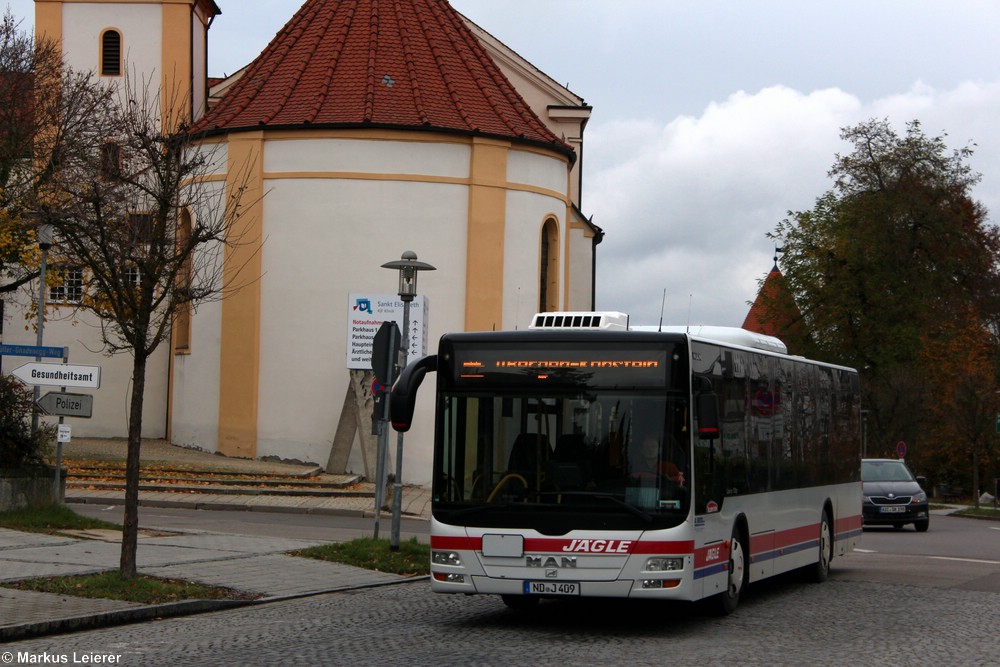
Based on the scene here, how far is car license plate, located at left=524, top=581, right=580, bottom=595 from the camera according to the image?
1178cm

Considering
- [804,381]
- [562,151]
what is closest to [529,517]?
[804,381]

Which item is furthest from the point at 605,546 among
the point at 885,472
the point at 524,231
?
the point at 524,231

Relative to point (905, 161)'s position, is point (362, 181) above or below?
below

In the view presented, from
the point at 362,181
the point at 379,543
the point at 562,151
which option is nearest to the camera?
the point at 379,543

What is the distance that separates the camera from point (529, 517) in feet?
39.2

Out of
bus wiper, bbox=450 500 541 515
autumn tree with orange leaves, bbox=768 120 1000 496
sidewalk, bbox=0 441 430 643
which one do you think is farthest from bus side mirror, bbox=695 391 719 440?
autumn tree with orange leaves, bbox=768 120 1000 496

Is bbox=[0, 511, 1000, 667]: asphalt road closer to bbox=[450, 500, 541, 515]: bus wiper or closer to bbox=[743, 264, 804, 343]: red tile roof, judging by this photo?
bbox=[450, 500, 541, 515]: bus wiper

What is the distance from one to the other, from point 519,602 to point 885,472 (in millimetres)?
19315

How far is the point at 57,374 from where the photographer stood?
18594 mm

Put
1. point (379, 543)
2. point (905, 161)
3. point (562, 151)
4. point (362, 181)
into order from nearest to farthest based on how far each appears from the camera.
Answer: point (379, 543), point (362, 181), point (562, 151), point (905, 161)

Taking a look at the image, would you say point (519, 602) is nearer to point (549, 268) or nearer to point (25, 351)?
point (25, 351)

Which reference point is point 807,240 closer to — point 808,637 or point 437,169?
point 437,169

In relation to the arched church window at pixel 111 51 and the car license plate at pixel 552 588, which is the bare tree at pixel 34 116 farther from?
the car license plate at pixel 552 588

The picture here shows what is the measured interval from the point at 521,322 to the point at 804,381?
20690 mm
